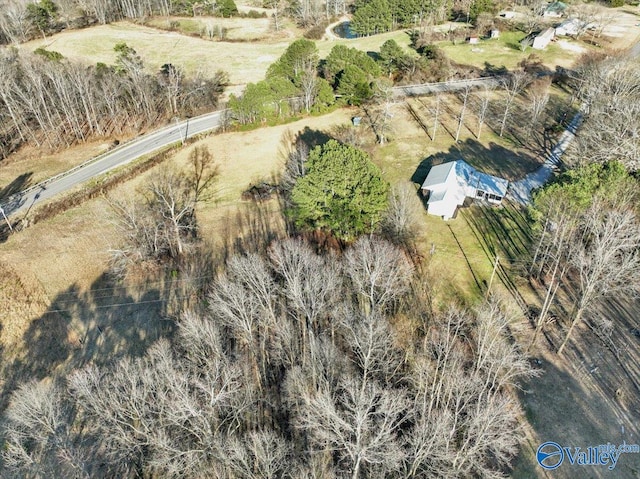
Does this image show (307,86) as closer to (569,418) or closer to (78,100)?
(78,100)

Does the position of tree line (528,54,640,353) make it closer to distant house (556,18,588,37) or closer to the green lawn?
the green lawn

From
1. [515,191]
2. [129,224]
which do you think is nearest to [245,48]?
[129,224]

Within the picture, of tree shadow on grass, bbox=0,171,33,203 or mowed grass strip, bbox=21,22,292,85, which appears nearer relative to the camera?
tree shadow on grass, bbox=0,171,33,203

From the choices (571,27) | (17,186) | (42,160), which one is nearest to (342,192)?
(17,186)

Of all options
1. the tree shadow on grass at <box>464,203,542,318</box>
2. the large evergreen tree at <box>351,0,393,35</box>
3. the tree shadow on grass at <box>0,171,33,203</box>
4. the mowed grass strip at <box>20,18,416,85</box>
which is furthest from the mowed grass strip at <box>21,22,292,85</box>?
the tree shadow on grass at <box>464,203,542,318</box>

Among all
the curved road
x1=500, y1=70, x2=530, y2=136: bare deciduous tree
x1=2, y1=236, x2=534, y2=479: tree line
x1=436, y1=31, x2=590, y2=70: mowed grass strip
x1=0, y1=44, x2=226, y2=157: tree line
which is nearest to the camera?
x1=2, y1=236, x2=534, y2=479: tree line

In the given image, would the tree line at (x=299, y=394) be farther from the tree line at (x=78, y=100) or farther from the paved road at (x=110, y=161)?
the tree line at (x=78, y=100)
